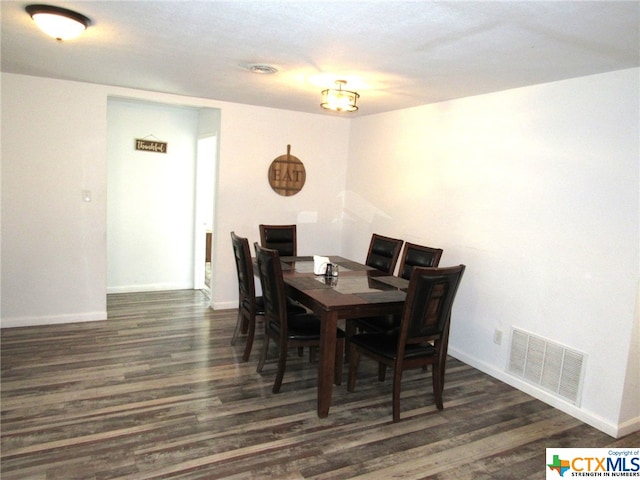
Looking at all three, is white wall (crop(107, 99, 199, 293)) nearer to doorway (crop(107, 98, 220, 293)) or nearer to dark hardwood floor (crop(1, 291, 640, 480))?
doorway (crop(107, 98, 220, 293))

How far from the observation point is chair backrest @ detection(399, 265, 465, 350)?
2.68m

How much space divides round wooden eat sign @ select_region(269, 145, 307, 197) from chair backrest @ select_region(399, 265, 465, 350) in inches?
111

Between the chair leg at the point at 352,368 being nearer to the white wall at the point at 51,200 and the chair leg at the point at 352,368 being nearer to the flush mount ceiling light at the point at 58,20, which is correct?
the flush mount ceiling light at the point at 58,20

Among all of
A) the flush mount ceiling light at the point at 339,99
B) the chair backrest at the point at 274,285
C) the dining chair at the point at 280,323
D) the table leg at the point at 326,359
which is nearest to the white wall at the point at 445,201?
the flush mount ceiling light at the point at 339,99

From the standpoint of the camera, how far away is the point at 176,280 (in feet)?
19.0

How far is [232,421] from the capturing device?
8.95 feet

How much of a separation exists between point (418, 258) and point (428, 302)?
3.38 feet

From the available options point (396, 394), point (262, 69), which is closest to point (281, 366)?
point (396, 394)

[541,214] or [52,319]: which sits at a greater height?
[541,214]

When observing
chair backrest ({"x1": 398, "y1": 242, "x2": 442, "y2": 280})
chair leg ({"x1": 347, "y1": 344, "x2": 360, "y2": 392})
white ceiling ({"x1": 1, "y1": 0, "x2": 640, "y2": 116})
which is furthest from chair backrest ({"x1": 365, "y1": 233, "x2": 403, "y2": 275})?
white ceiling ({"x1": 1, "y1": 0, "x2": 640, "y2": 116})

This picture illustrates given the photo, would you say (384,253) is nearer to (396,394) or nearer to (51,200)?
(396,394)

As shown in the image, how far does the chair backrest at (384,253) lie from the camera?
159 inches

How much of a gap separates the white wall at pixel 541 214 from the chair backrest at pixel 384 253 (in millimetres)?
419

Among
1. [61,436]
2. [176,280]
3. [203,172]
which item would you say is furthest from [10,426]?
[203,172]
